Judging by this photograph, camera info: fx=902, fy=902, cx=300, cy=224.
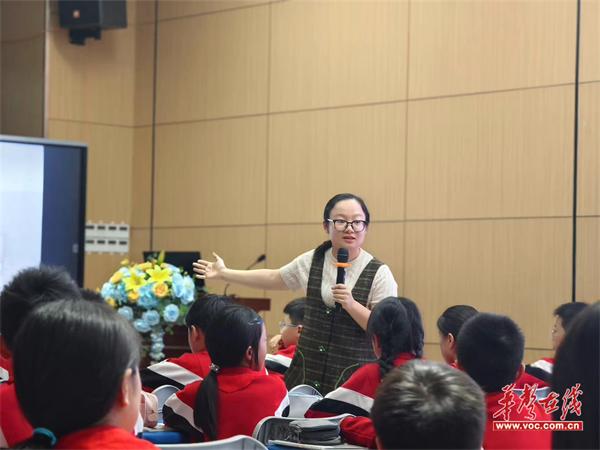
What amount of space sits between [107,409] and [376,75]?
18.1 ft

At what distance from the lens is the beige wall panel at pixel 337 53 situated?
656cm

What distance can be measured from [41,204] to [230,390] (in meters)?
4.18

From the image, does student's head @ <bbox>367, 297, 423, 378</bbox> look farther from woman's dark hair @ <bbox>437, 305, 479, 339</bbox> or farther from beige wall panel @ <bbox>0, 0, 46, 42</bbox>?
beige wall panel @ <bbox>0, 0, 46, 42</bbox>

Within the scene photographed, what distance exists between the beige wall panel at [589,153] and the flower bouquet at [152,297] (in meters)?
2.53

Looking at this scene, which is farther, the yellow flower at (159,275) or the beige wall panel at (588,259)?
the beige wall panel at (588,259)

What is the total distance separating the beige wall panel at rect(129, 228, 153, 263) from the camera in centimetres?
785

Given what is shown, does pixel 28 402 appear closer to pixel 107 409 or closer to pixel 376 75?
pixel 107 409

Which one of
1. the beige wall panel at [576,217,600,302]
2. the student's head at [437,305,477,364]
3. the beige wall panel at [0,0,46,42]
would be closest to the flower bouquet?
the student's head at [437,305,477,364]

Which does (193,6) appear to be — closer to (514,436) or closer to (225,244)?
(225,244)

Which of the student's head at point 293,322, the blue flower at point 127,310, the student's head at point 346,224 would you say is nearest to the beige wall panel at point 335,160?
the student's head at point 293,322

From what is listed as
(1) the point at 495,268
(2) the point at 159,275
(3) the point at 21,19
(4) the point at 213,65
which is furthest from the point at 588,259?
(3) the point at 21,19

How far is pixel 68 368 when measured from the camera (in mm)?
1328

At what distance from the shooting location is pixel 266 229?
7.12 metres

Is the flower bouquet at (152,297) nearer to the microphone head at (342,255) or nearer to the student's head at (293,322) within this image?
the student's head at (293,322)
